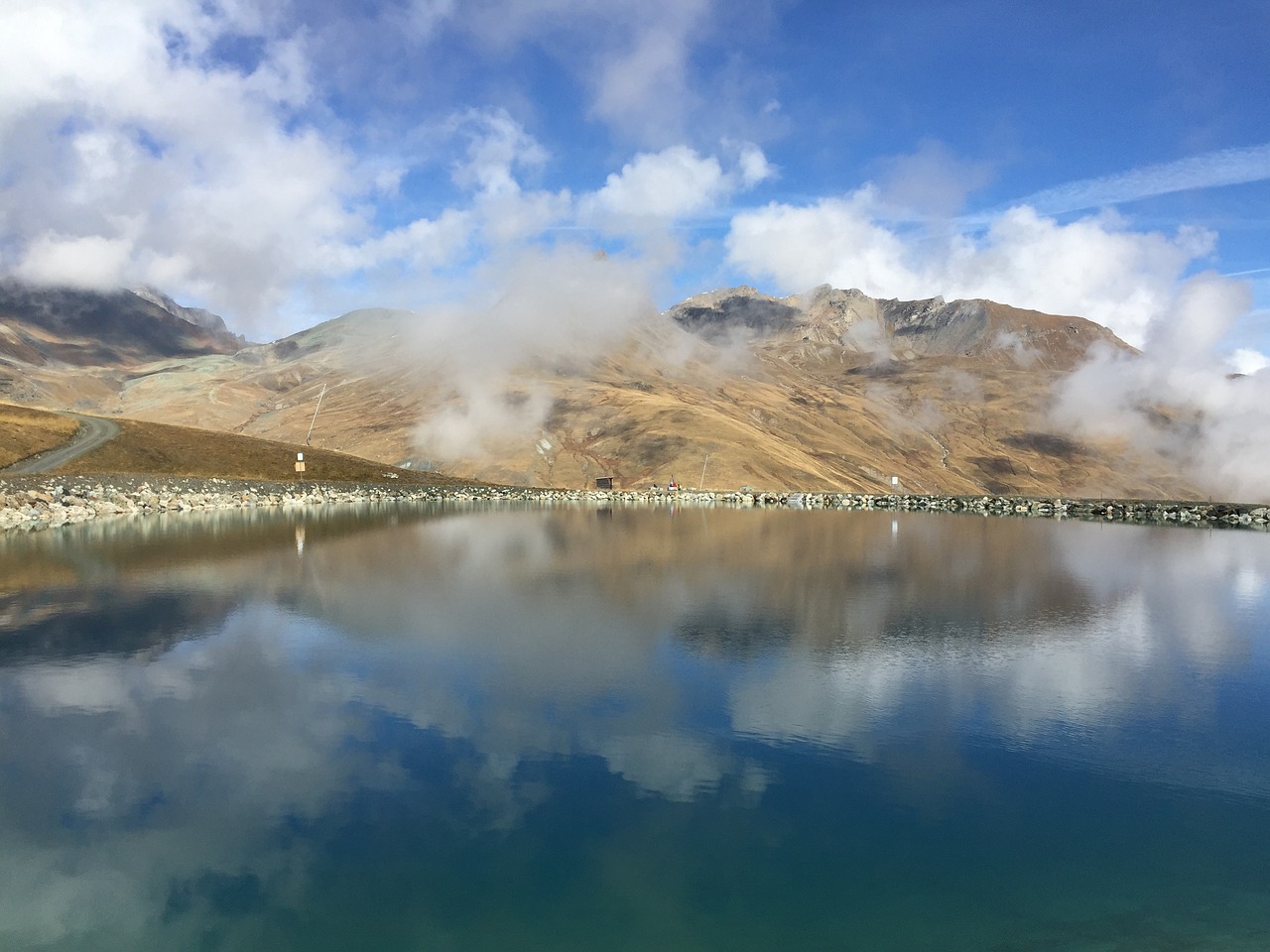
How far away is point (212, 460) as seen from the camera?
417 ft

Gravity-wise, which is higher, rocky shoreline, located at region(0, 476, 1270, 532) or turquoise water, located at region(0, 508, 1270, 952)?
rocky shoreline, located at region(0, 476, 1270, 532)

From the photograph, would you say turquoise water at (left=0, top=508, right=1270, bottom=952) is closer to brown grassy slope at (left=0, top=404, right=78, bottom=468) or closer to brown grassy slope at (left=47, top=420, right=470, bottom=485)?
brown grassy slope at (left=0, top=404, right=78, bottom=468)

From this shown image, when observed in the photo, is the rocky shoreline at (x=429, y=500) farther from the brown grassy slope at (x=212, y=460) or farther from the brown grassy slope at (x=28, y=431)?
the brown grassy slope at (x=28, y=431)

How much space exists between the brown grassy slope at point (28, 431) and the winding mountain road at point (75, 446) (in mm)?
928

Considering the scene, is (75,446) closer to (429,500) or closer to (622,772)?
(429,500)

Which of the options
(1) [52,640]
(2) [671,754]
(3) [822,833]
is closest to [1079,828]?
(3) [822,833]

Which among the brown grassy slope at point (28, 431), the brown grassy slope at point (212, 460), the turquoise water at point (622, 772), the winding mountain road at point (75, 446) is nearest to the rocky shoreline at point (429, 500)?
the brown grassy slope at point (212, 460)

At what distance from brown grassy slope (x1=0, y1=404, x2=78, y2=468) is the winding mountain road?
928 mm

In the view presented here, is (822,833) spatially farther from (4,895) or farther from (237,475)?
(237,475)

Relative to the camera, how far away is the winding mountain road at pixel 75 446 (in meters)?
102

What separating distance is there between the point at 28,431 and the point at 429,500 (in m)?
53.0

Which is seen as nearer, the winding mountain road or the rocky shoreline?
the rocky shoreline

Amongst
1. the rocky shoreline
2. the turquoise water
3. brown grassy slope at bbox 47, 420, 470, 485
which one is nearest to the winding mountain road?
brown grassy slope at bbox 47, 420, 470, 485

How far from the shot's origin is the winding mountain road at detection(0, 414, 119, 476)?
102 m
